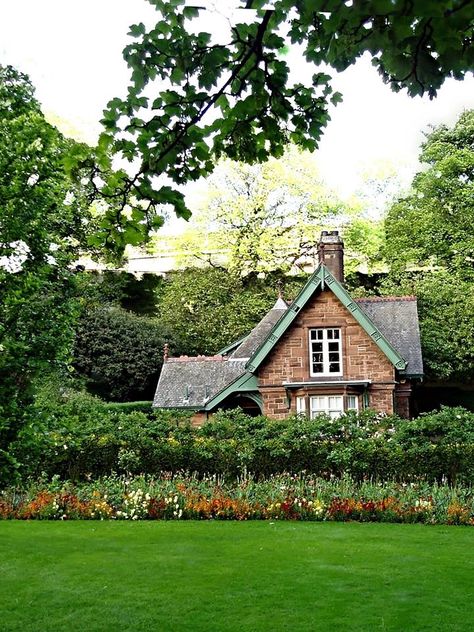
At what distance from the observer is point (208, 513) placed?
44.3ft

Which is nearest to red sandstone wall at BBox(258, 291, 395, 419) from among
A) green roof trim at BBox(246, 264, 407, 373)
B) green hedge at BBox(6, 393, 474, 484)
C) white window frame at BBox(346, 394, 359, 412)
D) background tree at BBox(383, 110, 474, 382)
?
green roof trim at BBox(246, 264, 407, 373)

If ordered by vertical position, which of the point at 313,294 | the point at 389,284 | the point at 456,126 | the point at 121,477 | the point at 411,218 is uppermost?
the point at 456,126

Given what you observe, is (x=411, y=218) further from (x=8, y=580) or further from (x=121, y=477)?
(x=8, y=580)

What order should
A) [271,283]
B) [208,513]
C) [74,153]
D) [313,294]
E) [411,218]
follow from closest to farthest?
[74,153], [208,513], [313,294], [411,218], [271,283]

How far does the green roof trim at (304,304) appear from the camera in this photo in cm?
2306

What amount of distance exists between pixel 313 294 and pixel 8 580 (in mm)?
15949

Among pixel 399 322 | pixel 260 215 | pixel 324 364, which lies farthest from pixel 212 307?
pixel 324 364

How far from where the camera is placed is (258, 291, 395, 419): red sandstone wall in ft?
77.2

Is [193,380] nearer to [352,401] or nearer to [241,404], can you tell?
[241,404]

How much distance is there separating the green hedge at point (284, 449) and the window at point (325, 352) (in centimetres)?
764

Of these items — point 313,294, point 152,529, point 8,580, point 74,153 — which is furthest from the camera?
point 313,294

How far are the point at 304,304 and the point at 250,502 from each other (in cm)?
1081

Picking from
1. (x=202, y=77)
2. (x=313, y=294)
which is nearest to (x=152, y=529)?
(x=202, y=77)

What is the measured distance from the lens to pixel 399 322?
1007 inches
